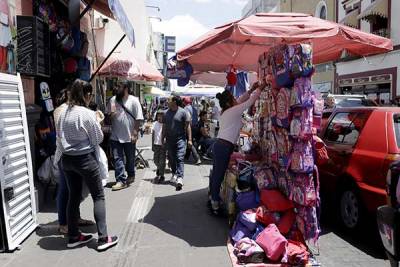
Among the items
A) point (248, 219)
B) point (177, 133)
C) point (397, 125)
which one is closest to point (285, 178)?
point (248, 219)

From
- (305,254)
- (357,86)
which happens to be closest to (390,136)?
(305,254)

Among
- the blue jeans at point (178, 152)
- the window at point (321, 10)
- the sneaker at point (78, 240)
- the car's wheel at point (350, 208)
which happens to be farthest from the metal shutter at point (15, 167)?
the window at point (321, 10)

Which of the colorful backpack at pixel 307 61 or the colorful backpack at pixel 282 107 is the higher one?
the colorful backpack at pixel 307 61

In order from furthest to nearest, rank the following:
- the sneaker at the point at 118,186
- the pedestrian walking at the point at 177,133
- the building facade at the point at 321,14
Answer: the building facade at the point at 321,14 < the pedestrian walking at the point at 177,133 < the sneaker at the point at 118,186

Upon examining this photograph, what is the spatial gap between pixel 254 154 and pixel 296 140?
1714 millimetres

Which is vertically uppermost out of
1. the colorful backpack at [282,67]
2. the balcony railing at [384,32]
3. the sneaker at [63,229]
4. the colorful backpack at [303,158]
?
the balcony railing at [384,32]

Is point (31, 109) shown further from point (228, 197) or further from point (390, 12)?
point (390, 12)

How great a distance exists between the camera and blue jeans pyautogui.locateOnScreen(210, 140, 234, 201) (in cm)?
609

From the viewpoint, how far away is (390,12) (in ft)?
67.1

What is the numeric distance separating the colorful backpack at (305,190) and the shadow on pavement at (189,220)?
1.04m

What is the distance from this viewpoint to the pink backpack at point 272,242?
14.8ft

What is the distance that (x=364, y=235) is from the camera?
5.59 meters

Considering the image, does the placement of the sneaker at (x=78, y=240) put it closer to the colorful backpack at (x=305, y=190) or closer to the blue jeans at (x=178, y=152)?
the colorful backpack at (x=305, y=190)

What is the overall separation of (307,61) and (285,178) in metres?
1.37
